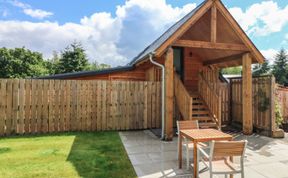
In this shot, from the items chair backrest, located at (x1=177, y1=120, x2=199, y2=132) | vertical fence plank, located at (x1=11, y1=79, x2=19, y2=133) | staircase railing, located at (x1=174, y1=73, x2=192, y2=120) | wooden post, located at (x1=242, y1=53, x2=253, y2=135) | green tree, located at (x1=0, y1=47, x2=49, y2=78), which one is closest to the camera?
chair backrest, located at (x1=177, y1=120, x2=199, y2=132)

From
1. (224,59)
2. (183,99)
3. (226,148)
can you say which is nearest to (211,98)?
(183,99)

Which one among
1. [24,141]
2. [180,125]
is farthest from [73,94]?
[180,125]

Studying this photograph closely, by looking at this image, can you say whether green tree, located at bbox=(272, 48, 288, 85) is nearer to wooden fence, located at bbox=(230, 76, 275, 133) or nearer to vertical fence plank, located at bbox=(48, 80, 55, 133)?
wooden fence, located at bbox=(230, 76, 275, 133)

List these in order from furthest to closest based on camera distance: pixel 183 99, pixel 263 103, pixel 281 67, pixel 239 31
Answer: pixel 281 67 < pixel 263 103 < pixel 183 99 < pixel 239 31

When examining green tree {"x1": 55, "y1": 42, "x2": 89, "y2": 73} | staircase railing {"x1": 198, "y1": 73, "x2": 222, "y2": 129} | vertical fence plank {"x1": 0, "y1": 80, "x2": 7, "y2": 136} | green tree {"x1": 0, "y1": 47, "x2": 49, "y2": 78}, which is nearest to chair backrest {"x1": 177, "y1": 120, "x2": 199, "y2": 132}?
staircase railing {"x1": 198, "y1": 73, "x2": 222, "y2": 129}

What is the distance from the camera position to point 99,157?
559 centimetres

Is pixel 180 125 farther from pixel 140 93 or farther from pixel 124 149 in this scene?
pixel 140 93

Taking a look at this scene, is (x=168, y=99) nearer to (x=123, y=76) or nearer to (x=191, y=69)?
(x=191, y=69)

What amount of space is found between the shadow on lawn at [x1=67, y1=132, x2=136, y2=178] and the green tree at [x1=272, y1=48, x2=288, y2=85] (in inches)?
1249

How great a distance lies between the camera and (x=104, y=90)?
9109mm

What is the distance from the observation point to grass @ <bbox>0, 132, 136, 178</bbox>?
459cm

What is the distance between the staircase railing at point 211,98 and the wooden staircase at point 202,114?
0.13m

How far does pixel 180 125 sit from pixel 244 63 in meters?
5.07

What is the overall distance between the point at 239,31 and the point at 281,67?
29.1 meters
